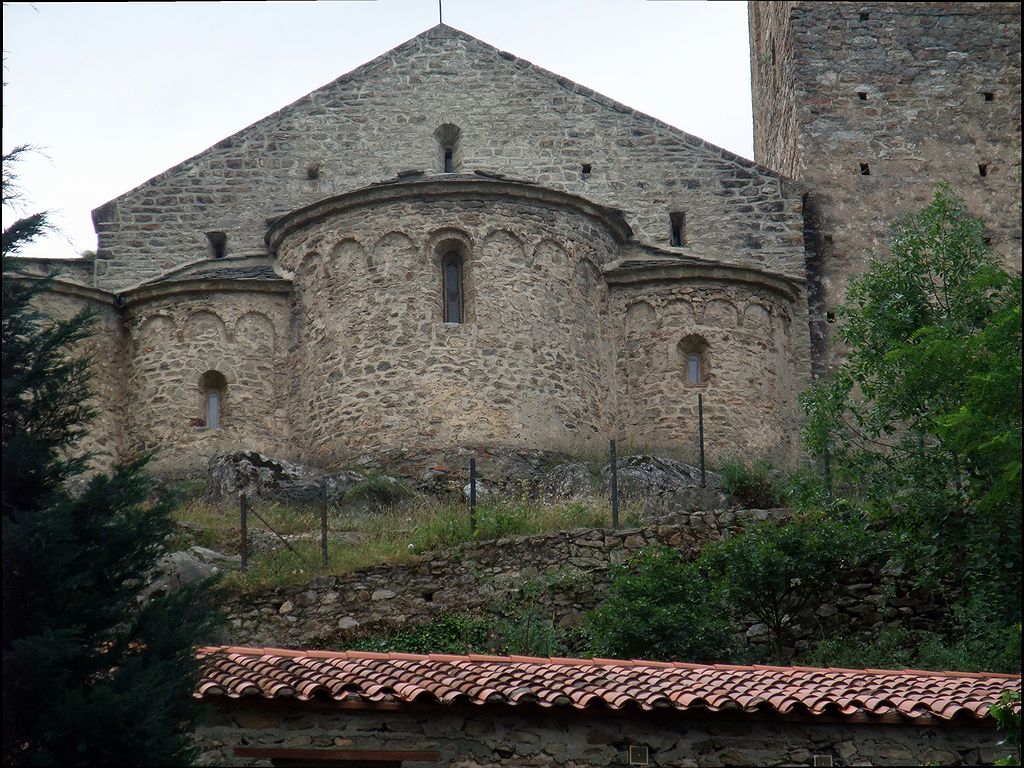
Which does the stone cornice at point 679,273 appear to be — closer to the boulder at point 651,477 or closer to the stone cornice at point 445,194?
the stone cornice at point 445,194

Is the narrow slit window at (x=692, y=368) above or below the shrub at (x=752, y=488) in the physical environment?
above

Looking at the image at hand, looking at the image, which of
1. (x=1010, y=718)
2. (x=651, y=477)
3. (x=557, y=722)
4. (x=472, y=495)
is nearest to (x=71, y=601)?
(x=557, y=722)

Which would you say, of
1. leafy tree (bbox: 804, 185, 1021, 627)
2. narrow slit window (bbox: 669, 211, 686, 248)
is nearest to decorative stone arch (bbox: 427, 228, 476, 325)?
narrow slit window (bbox: 669, 211, 686, 248)

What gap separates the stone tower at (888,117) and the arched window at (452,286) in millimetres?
6604

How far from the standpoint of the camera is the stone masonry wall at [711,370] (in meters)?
30.9

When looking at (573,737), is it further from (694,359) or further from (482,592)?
(694,359)

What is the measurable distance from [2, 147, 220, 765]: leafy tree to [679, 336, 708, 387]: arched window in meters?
16.3

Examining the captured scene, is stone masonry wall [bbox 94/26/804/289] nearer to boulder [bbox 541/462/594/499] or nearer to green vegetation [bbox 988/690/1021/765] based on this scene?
boulder [bbox 541/462/594/499]

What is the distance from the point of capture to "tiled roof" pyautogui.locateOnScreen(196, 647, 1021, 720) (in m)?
16.6

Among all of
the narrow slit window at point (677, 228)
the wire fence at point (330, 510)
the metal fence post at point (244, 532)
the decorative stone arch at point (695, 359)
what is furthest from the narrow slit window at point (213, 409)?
the narrow slit window at point (677, 228)

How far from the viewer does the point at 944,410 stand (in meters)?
23.1

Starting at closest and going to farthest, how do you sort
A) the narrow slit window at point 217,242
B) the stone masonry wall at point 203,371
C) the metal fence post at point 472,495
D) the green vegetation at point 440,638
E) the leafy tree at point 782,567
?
1. the leafy tree at point 782,567
2. the green vegetation at point 440,638
3. the metal fence post at point 472,495
4. the stone masonry wall at point 203,371
5. the narrow slit window at point 217,242

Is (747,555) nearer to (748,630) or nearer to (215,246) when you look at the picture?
(748,630)

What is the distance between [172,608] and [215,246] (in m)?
18.7
